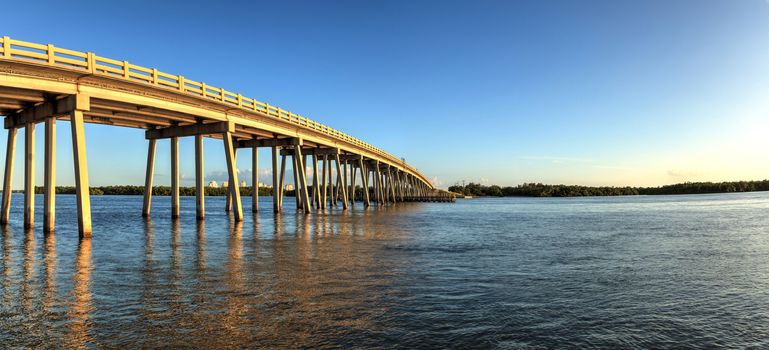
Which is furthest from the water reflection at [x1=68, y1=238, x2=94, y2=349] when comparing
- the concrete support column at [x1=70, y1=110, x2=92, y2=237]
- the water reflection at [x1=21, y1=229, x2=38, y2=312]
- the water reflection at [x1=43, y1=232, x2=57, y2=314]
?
the concrete support column at [x1=70, y1=110, x2=92, y2=237]

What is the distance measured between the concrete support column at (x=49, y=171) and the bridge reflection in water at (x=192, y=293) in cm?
459

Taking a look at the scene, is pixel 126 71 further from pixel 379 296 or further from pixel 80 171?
A: pixel 379 296

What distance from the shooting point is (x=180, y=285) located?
43.3 ft

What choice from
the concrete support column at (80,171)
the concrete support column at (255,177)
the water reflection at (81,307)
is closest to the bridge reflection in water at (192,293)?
the water reflection at (81,307)

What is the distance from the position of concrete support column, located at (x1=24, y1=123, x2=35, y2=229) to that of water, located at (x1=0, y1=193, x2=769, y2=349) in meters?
7.19

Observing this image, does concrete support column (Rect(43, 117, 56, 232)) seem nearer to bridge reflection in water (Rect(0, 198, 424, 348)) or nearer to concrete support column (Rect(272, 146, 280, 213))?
bridge reflection in water (Rect(0, 198, 424, 348))

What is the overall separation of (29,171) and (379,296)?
2738 cm

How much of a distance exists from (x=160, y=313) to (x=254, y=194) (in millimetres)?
43702

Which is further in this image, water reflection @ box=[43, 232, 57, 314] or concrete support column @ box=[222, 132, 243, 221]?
concrete support column @ box=[222, 132, 243, 221]

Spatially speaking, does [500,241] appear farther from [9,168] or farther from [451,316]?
[9,168]

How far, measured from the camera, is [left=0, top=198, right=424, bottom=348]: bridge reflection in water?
8562mm

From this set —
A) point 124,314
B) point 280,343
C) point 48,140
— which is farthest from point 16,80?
point 280,343

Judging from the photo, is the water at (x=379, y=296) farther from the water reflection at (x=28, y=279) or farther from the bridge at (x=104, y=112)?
the bridge at (x=104, y=112)

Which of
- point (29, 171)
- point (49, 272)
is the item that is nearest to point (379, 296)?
point (49, 272)
